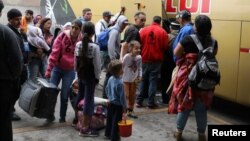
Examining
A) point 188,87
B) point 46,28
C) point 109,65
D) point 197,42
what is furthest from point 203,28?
point 46,28

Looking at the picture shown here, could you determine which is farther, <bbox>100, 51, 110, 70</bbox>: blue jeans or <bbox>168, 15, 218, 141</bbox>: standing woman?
<bbox>100, 51, 110, 70</bbox>: blue jeans

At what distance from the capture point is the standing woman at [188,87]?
4957mm

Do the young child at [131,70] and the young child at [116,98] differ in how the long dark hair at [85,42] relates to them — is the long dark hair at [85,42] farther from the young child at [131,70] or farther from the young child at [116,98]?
the young child at [131,70]

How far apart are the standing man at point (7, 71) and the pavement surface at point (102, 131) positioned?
1143 millimetres

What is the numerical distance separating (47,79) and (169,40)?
2543 mm

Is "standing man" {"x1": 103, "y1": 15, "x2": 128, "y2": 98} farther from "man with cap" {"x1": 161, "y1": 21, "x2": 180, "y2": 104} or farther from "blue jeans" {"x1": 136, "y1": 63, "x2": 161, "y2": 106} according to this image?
"man with cap" {"x1": 161, "y1": 21, "x2": 180, "y2": 104}

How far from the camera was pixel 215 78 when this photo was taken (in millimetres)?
4840

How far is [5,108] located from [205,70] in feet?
8.25

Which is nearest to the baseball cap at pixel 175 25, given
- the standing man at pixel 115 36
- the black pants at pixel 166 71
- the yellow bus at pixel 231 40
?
the yellow bus at pixel 231 40

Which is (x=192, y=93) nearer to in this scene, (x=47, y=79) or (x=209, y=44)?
(x=209, y=44)

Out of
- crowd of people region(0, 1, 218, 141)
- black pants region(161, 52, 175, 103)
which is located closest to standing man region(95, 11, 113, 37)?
crowd of people region(0, 1, 218, 141)

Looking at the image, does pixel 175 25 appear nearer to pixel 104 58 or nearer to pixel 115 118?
pixel 104 58

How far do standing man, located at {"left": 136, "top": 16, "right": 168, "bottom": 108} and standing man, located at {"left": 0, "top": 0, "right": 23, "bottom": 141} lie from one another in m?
3.28

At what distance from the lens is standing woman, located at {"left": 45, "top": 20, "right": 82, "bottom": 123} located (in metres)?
5.82
